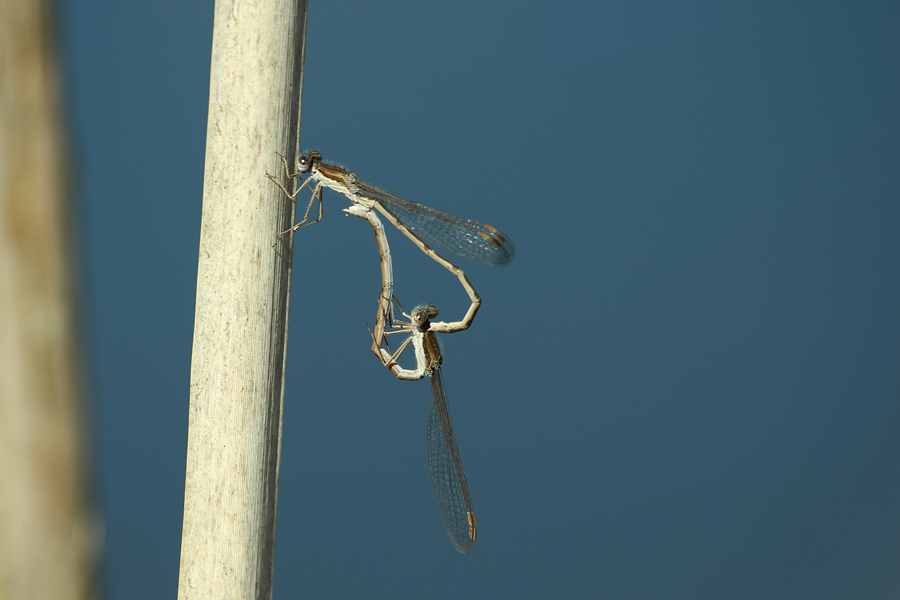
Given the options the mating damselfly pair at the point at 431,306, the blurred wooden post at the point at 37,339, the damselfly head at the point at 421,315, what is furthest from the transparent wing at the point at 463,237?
→ the blurred wooden post at the point at 37,339

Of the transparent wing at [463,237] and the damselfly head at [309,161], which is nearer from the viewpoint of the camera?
the damselfly head at [309,161]

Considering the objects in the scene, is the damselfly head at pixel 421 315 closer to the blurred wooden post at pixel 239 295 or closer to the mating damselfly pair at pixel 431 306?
the mating damselfly pair at pixel 431 306

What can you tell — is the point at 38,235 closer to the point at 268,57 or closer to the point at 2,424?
the point at 2,424

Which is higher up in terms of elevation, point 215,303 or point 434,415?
point 215,303

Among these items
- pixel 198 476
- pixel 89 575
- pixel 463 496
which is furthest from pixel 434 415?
pixel 89 575

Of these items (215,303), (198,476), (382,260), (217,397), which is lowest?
(198,476)

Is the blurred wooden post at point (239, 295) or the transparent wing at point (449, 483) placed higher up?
the blurred wooden post at point (239, 295)

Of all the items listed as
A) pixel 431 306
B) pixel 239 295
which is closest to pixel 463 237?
pixel 431 306
